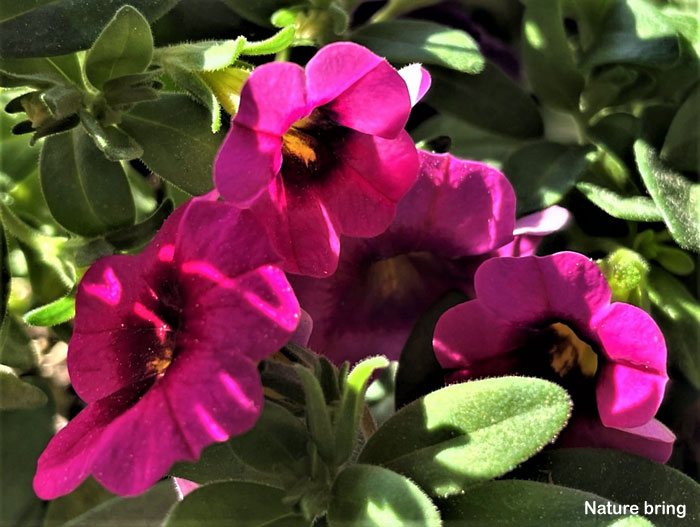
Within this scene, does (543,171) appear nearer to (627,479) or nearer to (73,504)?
(627,479)

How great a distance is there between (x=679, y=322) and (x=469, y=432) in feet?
0.87

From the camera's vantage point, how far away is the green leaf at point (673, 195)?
1.99 feet

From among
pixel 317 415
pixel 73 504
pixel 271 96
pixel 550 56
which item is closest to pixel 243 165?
pixel 271 96

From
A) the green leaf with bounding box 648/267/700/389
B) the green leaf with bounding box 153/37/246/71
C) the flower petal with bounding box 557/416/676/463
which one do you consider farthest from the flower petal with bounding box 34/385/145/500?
the green leaf with bounding box 648/267/700/389

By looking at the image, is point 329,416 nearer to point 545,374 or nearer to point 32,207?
point 545,374

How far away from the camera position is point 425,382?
0.64 meters

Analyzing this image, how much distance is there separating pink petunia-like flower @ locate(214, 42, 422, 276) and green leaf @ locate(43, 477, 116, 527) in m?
0.43

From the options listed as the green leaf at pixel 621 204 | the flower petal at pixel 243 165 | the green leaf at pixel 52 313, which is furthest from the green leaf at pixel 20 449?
the green leaf at pixel 621 204

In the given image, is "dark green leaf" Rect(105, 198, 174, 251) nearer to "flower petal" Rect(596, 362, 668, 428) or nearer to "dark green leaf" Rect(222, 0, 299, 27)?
"dark green leaf" Rect(222, 0, 299, 27)

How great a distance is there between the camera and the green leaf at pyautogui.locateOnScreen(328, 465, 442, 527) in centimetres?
47

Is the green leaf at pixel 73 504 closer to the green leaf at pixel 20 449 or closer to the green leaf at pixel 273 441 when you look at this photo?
the green leaf at pixel 20 449

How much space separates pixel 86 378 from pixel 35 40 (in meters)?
0.23

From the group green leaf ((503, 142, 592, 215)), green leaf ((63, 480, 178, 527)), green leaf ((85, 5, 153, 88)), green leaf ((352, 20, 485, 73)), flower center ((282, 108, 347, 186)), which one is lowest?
green leaf ((63, 480, 178, 527))

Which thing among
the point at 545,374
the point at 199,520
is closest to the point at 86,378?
the point at 199,520
